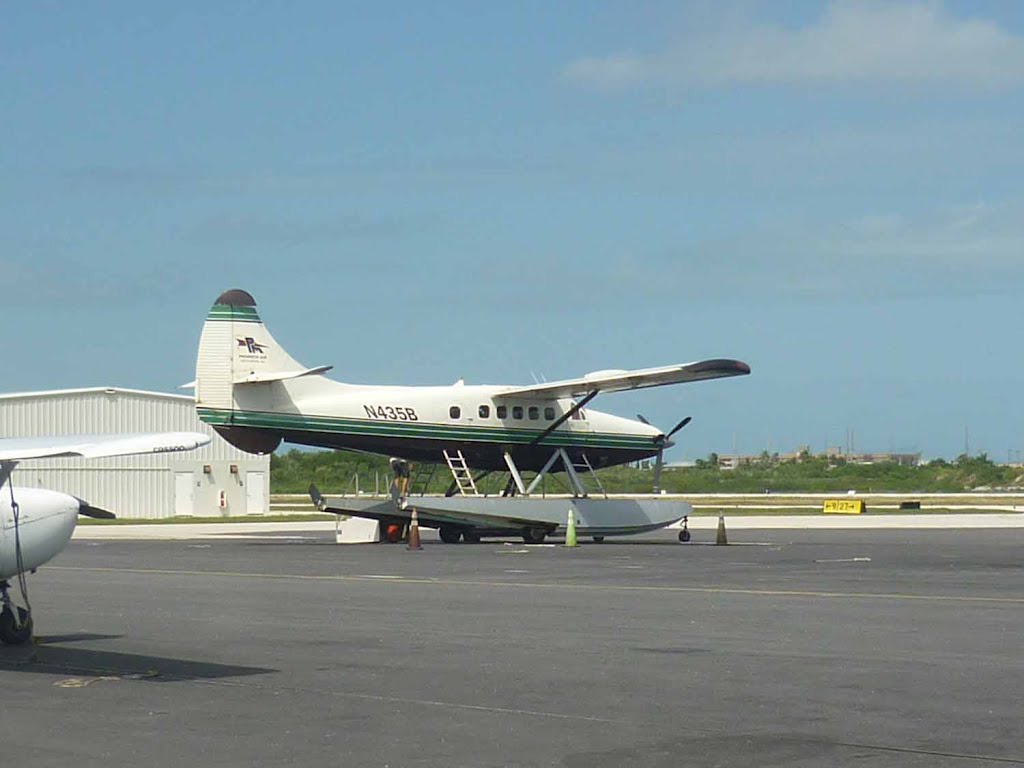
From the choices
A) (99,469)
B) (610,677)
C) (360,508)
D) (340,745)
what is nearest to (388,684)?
(610,677)

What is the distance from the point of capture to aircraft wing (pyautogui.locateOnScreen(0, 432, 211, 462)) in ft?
36.8

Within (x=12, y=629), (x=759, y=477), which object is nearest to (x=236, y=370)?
(x=12, y=629)

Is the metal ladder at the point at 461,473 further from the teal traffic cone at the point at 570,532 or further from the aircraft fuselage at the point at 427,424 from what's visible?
the teal traffic cone at the point at 570,532

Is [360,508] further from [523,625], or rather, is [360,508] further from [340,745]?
[340,745]

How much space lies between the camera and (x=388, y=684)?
11.8 m

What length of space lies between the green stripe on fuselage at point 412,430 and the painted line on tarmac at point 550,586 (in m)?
8.01

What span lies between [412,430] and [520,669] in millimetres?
23152

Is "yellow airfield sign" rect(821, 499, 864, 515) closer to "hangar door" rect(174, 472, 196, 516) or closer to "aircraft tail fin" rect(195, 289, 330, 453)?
"hangar door" rect(174, 472, 196, 516)

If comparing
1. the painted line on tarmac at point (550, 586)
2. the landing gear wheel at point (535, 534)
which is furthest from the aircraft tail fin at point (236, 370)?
the painted line on tarmac at point (550, 586)

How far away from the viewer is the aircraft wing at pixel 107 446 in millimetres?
11227

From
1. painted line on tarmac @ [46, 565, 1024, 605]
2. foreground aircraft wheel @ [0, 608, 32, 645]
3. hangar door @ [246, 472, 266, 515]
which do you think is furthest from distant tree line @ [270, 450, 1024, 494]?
foreground aircraft wheel @ [0, 608, 32, 645]

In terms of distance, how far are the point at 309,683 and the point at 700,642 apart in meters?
4.19

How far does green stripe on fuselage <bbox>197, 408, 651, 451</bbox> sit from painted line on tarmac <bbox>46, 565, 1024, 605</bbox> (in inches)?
315

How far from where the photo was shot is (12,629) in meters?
14.0
